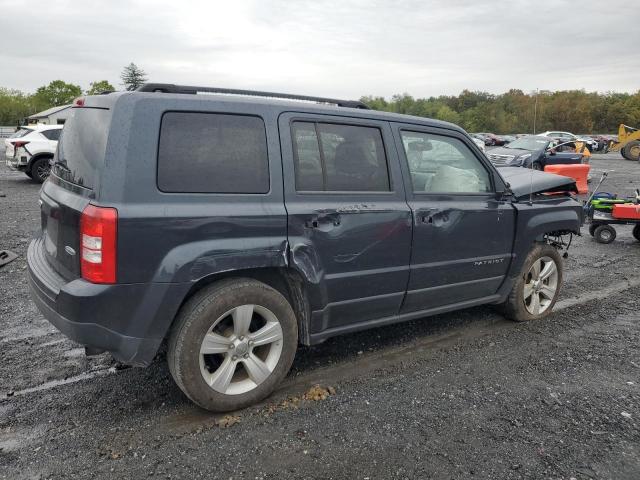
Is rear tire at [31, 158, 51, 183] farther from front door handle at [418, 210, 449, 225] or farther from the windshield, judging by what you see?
the windshield

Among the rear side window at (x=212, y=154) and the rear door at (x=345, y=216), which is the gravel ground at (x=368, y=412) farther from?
the rear side window at (x=212, y=154)

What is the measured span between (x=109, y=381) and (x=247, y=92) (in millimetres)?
2197

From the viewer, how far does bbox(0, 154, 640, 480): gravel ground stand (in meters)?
2.64

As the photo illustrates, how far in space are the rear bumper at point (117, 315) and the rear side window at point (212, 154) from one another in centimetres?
60

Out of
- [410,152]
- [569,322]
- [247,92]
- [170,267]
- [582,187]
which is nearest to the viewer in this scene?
[170,267]

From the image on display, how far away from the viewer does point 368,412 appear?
3135mm

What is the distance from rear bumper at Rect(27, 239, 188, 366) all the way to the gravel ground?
532mm

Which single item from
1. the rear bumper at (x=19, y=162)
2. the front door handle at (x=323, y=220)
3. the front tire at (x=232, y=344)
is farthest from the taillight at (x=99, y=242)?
the rear bumper at (x=19, y=162)

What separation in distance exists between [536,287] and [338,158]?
255cm

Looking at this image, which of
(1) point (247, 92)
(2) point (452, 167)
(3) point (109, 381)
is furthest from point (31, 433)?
(2) point (452, 167)

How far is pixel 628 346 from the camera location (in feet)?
13.9

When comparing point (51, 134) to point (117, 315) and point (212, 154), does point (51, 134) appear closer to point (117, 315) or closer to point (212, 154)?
point (212, 154)

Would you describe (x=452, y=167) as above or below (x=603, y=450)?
above

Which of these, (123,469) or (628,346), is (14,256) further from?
(628,346)
